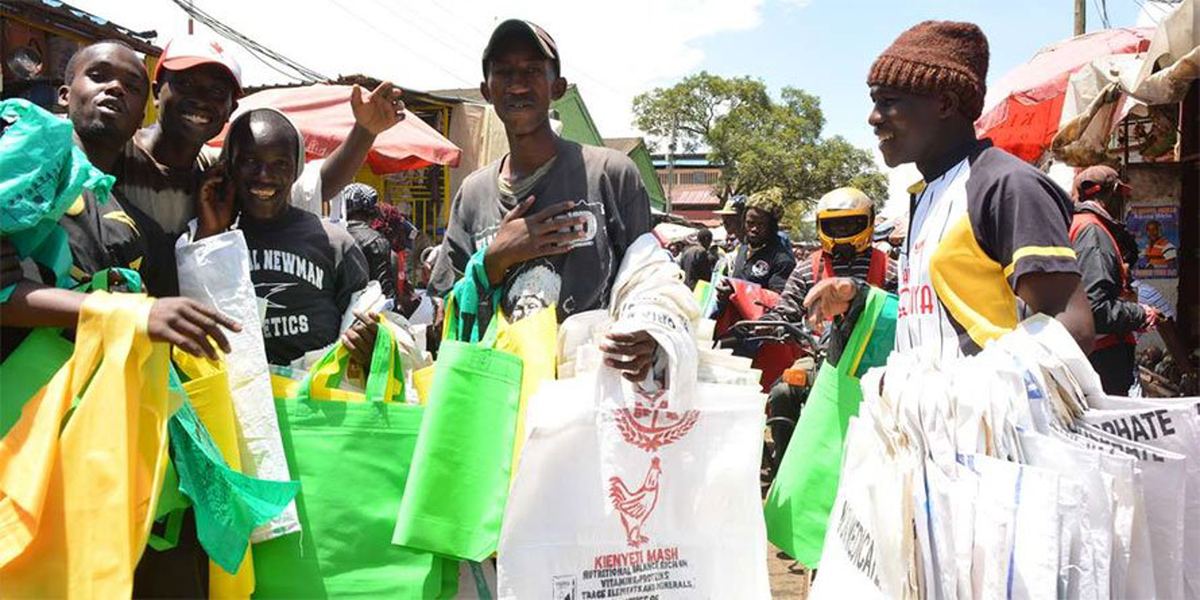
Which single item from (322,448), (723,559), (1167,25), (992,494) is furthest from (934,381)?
(1167,25)

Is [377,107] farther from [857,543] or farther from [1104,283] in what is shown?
[1104,283]

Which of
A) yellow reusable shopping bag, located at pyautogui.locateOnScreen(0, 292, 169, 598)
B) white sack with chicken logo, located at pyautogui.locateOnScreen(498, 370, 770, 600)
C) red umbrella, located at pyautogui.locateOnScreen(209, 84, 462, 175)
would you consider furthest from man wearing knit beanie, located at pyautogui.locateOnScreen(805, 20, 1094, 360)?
red umbrella, located at pyautogui.locateOnScreen(209, 84, 462, 175)

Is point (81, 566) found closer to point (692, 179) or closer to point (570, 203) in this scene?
point (570, 203)

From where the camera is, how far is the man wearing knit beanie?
6.18 ft

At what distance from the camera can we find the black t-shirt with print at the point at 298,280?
8.17 feet

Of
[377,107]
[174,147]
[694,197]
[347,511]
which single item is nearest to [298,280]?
[174,147]

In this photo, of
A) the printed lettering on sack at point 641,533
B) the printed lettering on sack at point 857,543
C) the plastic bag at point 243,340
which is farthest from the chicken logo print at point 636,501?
the plastic bag at point 243,340

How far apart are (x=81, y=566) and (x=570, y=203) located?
134 centimetres

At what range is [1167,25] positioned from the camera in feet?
16.2

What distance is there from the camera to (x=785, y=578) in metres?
4.96

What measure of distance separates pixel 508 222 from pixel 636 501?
2.60 feet

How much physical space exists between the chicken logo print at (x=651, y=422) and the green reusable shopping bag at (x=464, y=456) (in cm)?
31

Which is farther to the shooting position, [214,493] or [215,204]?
[215,204]

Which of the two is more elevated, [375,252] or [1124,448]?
[375,252]
